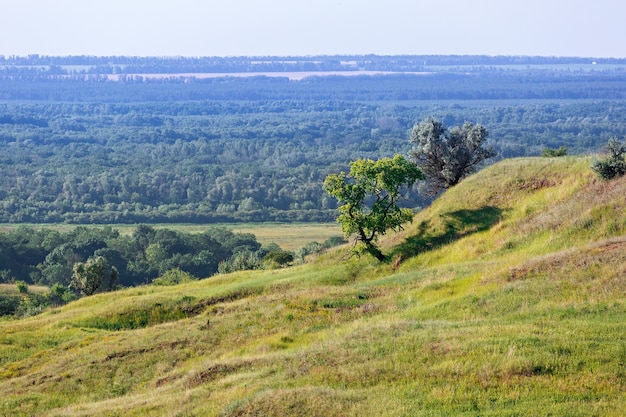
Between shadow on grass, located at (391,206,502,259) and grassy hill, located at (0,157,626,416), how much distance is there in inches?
5.4

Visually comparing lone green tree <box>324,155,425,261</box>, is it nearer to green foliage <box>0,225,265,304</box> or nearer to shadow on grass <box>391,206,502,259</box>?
shadow on grass <box>391,206,502,259</box>

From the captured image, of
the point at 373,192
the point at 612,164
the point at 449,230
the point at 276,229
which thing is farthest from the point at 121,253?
the point at 612,164

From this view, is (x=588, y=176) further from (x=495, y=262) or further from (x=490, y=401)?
(x=490, y=401)

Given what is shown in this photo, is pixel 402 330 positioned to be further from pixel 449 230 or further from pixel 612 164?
pixel 612 164

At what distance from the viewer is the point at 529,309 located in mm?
30328

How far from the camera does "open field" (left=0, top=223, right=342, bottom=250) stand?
15399cm

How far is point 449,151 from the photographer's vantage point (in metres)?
62.7

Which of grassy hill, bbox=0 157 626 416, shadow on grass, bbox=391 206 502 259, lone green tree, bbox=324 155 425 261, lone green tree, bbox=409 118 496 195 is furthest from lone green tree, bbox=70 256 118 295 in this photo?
shadow on grass, bbox=391 206 502 259

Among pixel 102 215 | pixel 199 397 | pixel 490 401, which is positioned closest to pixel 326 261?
pixel 199 397

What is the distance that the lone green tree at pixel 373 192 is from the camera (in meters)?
51.8

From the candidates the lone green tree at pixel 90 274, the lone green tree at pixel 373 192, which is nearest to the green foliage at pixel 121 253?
the lone green tree at pixel 90 274

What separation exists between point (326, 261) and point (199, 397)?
30.0 metres

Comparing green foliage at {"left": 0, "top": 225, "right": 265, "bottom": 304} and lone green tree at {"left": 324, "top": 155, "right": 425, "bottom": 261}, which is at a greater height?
lone green tree at {"left": 324, "top": 155, "right": 425, "bottom": 261}

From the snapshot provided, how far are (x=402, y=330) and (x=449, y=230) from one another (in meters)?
23.8
